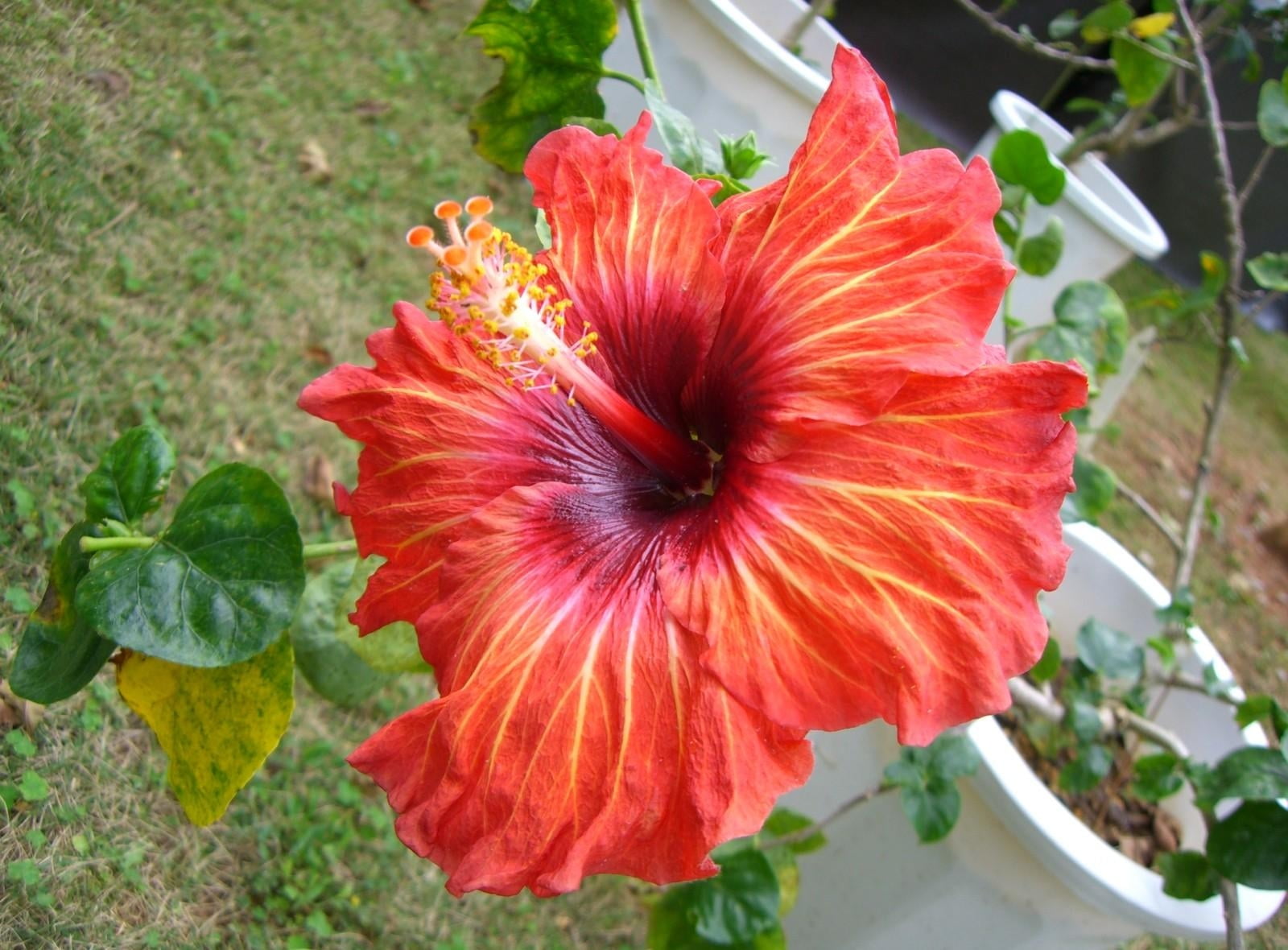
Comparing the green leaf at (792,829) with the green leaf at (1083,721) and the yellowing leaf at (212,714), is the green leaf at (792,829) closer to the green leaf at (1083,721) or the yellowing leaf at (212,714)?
the green leaf at (1083,721)

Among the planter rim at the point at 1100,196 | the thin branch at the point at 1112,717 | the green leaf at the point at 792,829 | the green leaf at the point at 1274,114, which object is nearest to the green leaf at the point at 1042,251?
the planter rim at the point at 1100,196

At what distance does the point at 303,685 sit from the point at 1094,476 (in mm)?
1460

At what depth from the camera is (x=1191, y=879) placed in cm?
140

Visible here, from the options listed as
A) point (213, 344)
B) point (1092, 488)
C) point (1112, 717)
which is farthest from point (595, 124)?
point (1112, 717)

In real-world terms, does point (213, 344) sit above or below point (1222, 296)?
below

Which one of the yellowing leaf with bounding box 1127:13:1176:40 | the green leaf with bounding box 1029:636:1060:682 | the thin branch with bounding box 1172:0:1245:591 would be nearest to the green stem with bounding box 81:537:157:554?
the green leaf with bounding box 1029:636:1060:682

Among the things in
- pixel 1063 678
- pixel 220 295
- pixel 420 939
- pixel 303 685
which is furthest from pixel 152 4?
pixel 1063 678

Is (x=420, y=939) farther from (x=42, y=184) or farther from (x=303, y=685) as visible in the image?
(x=42, y=184)

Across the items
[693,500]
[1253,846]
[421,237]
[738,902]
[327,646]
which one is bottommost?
[738,902]

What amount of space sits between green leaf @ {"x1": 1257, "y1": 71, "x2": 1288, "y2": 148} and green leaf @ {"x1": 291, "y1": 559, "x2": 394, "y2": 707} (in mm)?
1608

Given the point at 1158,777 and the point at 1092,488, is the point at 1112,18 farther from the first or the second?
the point at 1158,777

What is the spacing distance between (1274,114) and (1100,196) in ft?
3.10

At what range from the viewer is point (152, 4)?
2186 mm

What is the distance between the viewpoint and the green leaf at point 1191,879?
4.57 ft
